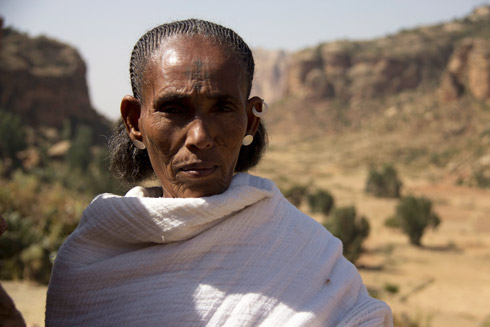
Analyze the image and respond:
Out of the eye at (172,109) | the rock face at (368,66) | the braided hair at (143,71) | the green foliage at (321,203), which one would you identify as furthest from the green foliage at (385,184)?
the rock face at (368,66)

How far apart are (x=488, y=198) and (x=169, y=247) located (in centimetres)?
2429

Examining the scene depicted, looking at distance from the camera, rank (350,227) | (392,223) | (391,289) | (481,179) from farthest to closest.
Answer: (481,179), (392,223), (350,227), (391,289)

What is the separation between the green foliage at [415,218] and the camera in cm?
1441

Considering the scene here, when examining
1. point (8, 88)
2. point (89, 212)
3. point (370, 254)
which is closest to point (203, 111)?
point (89, 212)

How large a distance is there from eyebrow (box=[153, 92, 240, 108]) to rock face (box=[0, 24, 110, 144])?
33.0 m

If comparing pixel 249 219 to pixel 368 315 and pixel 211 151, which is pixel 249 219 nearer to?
pixel 211 151

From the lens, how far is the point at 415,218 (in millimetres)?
14711

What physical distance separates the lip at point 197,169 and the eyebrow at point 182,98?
0.17 metres

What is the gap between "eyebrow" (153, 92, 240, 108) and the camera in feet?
4.24

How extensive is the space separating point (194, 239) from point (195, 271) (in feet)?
0.27

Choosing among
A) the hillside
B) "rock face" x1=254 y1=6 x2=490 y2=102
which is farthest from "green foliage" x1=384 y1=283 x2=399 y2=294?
"rock face" x1=254 y1=6 x2=490 y2=102

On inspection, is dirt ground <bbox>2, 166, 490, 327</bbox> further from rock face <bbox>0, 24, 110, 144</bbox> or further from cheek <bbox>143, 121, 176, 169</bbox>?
rock face <bbox>0, 24, 110, 144</bbox>

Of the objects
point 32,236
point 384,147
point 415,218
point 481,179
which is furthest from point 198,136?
point 384,147

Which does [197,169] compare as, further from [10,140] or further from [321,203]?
[10,140]
